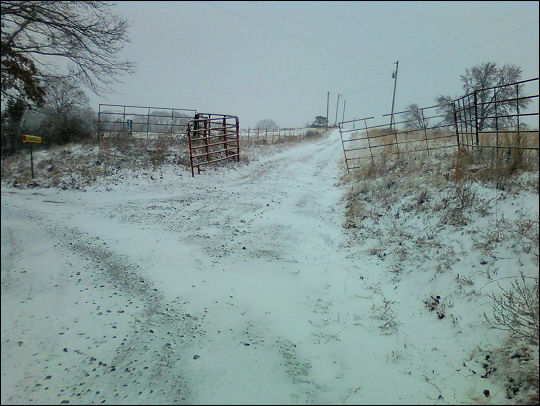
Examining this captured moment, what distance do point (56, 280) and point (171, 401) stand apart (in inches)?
60.1

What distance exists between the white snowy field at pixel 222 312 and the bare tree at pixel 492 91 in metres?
2.47

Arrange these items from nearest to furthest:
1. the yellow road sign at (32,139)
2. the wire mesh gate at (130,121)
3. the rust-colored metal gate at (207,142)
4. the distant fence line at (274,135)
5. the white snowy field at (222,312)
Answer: the yellow road sign at (32,139) < the white snowy field at (222,312) < the wire mesh gate at (130,121) < the rust-colored metal gate at (207,142) < the distant fence line at (274,135)

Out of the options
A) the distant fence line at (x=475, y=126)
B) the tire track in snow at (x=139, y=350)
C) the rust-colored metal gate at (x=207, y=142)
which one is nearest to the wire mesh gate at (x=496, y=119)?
the distant fence line at (x=475, y=126)

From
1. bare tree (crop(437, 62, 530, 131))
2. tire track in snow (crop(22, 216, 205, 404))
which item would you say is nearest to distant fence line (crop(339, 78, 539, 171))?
bare tree (crop(437, 62, 530, 131))

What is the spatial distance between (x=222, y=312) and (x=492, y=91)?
7.60 meters

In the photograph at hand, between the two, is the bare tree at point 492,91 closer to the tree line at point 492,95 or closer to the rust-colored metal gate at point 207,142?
the tree line at point 492,95

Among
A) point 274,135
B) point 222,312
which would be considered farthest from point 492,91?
point 274,135

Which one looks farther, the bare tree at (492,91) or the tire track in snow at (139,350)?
the bare tree at (492,91)

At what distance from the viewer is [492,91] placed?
6625mm

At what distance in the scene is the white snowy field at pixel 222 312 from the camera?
5.97ft

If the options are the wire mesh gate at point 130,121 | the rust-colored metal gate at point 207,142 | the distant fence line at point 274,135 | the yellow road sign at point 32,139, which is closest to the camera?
the yellow road sign at point 32,139

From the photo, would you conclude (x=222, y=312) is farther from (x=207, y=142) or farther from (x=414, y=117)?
(x=414, y=117)

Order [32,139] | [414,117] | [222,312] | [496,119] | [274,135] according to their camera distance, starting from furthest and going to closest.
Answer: [274,135] < [414,117] < [496,119] < [222,312] < [32,139]

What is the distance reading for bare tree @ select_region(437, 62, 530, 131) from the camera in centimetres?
546
